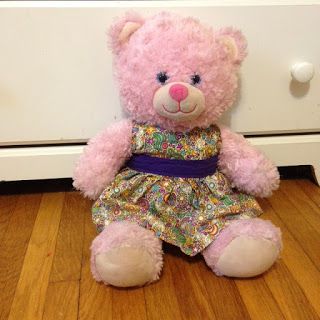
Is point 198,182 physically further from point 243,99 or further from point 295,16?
point 295,16

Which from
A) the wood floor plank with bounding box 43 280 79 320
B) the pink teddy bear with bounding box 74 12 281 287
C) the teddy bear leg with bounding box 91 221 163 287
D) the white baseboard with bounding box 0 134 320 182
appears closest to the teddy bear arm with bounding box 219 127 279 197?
the pink teddy bear with bounding box 74 12 281 287

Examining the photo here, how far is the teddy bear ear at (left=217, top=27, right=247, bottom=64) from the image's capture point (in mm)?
663

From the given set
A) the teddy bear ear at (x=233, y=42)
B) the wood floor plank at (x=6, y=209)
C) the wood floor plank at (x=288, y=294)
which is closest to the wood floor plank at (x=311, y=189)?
the wood floor plank at (x=288, y=294)

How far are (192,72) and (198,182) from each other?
0.19 m

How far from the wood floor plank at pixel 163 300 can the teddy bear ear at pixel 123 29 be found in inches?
14.8

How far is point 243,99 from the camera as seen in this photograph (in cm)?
78

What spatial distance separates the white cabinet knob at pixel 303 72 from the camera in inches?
28.6

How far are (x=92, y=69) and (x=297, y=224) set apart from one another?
1.57 ft

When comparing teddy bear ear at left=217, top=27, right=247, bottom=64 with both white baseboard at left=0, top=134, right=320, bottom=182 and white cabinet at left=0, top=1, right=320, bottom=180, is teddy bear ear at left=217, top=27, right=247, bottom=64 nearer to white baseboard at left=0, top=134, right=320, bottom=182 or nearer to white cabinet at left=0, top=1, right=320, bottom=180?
white cabinet at left=0, top=1, right=320, bottom=180

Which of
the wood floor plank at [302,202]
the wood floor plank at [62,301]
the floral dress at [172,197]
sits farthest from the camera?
the wood floor plank at [302,202]

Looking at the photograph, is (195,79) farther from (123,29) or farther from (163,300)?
(163,300)

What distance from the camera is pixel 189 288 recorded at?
60 centimetres

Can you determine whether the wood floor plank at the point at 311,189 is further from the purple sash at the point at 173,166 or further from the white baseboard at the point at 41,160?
the purple sash at the point at 173,166

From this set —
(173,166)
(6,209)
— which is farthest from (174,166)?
(6,209)
